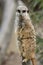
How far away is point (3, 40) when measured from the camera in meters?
1.80

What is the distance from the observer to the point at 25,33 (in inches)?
55.0

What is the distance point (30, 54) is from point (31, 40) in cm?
9

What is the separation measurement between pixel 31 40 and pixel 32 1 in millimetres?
1557

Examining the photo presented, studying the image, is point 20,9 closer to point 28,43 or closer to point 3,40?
point 28,43

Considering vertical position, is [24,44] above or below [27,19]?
below

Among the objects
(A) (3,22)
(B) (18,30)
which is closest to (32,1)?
(A) (3,22)

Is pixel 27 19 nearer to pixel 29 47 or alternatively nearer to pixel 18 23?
pixel 18 23


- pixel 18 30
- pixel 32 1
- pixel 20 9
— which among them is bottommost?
pixel 18 30

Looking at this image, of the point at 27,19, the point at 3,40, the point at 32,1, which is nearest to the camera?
the point at 27,19

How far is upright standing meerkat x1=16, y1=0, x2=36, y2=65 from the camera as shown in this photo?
4.45ft

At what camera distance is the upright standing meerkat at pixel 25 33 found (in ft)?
4.45

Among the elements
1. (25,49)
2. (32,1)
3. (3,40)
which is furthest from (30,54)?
(32,1)

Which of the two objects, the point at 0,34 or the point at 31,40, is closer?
the point at 31,40

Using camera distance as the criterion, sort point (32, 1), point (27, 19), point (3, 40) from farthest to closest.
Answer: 1. point (32, 1)
2. point (3, 40)
3. point (27, 19)
